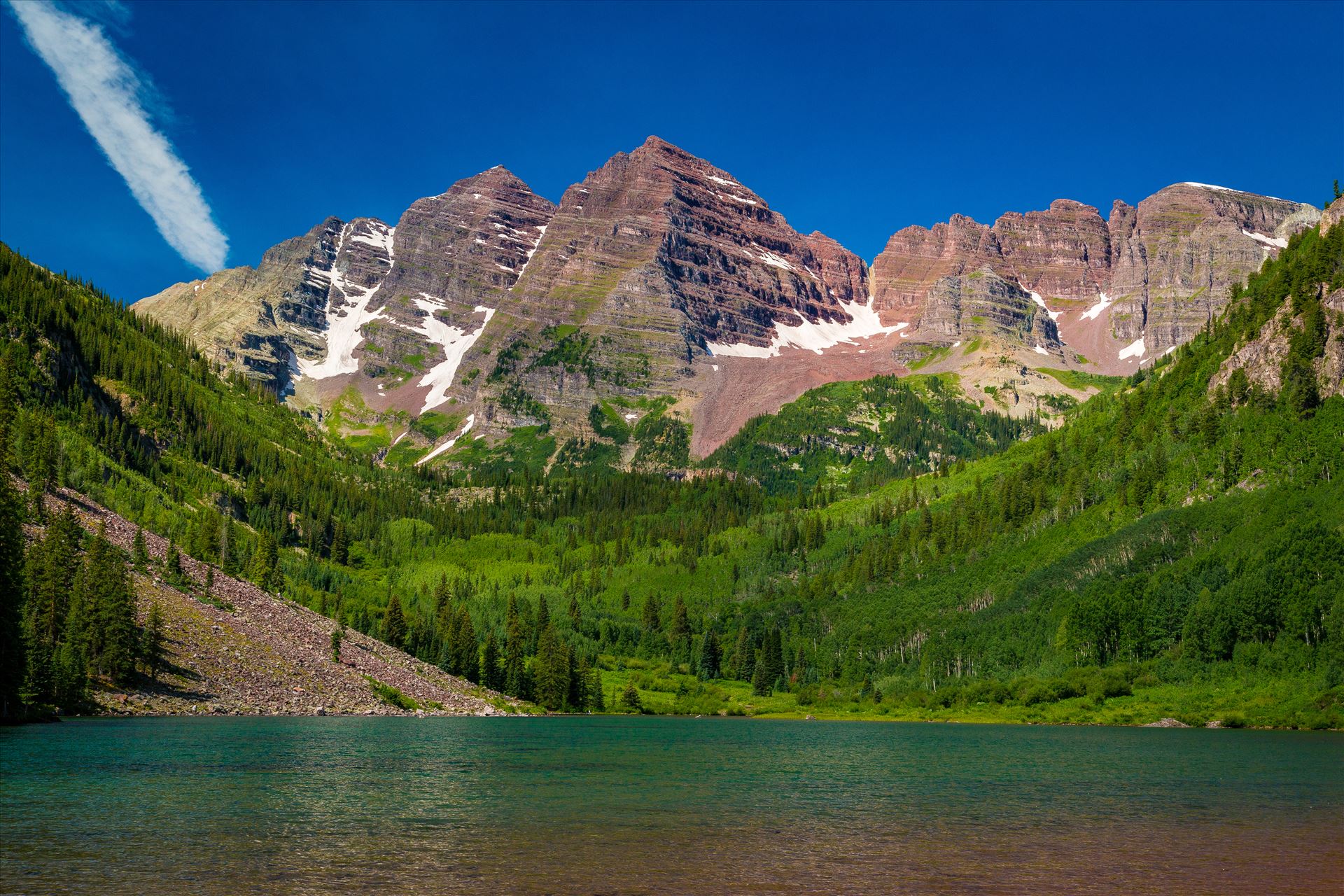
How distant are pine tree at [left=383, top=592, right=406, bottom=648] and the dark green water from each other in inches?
3188

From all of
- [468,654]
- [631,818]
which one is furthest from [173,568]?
[631,818]

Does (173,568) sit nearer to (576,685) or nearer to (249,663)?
(249,663)

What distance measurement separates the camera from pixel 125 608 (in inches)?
4085

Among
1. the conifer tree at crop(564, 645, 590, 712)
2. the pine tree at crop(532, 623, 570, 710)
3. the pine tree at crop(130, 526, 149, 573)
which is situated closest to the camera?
the pine tree at crop(130, 526, 149, 573)

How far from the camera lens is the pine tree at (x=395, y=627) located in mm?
179500

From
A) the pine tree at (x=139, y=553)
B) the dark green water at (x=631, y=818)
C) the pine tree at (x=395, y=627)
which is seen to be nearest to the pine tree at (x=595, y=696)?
the pine tree at (x=395, y=627)

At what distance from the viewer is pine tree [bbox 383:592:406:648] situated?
589ft

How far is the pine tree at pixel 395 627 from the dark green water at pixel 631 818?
80983 mm

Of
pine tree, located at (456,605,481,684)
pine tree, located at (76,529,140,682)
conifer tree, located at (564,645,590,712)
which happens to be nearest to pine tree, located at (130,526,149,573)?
pine tree, located at (76,529,140,682)

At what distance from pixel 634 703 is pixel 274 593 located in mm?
70514

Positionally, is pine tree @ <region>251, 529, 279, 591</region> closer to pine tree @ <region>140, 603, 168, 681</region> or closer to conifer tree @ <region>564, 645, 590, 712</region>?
conifer tree @ <region>564, 645, 590, 712</region>

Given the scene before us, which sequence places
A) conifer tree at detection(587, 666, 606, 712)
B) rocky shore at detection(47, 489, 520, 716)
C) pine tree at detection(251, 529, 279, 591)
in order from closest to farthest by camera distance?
rocky shore at detection(47, 489, 520, 716) < pine tree at detection(251, 529, 279, 591) < conifer tree at detection(587, 666, 606, 712)

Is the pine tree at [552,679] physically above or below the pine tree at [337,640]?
below

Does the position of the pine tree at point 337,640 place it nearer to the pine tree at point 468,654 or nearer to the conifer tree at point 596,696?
the pine tree at point 468,654
